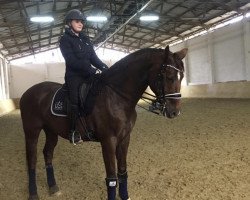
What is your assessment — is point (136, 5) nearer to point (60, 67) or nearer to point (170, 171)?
point (170, 171)

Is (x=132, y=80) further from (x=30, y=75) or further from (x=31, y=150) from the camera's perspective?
(x=30, y=75)

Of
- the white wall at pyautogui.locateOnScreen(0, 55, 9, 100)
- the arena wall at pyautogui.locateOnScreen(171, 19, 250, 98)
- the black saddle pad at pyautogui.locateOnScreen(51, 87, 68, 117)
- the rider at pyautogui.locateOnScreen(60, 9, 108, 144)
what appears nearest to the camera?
the rider at pyautogui.locateOnScreen(60, 9, 108, 144)

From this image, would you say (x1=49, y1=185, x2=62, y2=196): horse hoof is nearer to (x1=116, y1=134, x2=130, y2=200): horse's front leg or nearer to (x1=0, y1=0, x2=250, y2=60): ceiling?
(x1=116, y1=134, x2=130, y2=200): horse's front leg

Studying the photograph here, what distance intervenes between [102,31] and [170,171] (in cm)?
2076

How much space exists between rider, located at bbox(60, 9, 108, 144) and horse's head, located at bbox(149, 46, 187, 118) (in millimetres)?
1026

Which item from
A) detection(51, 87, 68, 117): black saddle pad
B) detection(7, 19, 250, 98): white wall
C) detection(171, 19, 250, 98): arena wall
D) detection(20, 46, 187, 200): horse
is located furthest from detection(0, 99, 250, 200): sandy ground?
detection(7, 19, 250, 98): white wall

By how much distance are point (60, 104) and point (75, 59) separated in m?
0.69

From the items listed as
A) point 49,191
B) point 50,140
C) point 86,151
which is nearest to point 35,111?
point 50,140

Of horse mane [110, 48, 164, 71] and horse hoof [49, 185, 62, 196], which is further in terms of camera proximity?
horse hoof [49, 185, 62, 196]

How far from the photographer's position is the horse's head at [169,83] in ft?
11.3

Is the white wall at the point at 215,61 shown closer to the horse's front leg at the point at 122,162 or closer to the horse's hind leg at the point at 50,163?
the horse's hind leg at the point at 50,163

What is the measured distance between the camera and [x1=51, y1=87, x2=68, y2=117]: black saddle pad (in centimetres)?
420

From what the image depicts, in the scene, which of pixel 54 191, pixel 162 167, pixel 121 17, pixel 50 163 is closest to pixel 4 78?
pixel 121 17

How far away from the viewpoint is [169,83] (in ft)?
11.3
